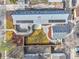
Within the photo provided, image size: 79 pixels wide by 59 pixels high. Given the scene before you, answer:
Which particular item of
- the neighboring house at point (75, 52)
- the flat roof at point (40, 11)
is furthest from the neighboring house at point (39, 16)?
the neighboring house at point (75, 52)

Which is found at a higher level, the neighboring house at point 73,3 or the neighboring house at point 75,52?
the neighboring house at point 73,3

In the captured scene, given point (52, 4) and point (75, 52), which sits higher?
point (52, 4)

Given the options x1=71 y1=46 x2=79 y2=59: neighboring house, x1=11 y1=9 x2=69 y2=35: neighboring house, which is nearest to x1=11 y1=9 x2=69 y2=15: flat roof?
x1=11 y1=9 x2=69 y2=35: neighboring house

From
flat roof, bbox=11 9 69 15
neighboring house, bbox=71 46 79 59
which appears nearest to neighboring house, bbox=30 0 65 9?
flat roof, bbox=11 9 69 15

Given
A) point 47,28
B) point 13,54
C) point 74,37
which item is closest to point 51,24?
point 47,28

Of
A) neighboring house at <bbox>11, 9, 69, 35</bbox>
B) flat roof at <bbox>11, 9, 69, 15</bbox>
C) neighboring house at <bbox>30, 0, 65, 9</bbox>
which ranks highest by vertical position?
neighboring house at <bbox>30, 0, 65, 9</bbox>

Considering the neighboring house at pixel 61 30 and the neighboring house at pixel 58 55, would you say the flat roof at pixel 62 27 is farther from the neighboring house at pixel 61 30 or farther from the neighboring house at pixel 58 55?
the neighboring house at pixel 58 55

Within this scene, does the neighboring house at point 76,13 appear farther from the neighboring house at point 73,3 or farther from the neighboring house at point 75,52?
the neighboring house at point 75,52

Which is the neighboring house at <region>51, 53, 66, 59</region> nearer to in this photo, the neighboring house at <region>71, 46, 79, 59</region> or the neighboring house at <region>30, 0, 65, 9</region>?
the neighboring house at <region>71, 46, 79, 59</region>

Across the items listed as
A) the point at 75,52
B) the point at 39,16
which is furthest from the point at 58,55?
the point at 39,16

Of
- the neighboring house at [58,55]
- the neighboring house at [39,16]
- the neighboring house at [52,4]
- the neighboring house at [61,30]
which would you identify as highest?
the neighboring house at [52,4]

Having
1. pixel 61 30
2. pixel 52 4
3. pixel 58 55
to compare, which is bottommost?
pixel 58 55

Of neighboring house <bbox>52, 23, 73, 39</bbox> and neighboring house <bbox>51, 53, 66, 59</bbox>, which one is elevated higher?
neighboring house <bbox>52, 23, 73, 39</bbox>

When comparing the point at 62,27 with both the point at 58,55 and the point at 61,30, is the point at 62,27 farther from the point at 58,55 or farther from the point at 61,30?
the point at 58,55
